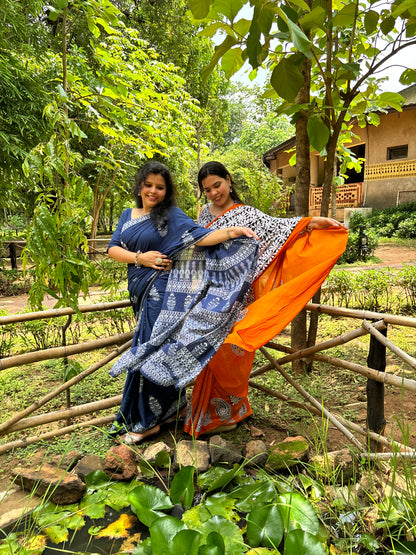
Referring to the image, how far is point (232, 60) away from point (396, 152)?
45.9ft

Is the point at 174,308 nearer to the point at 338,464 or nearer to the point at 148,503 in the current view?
the point at 148,503

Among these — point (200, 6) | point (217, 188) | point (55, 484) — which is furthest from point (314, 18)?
point (55, 484)

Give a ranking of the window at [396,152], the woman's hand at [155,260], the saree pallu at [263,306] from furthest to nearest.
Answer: the window at [396,152] < the woman's hand at [155,260] < the saree pallu at [263,306]

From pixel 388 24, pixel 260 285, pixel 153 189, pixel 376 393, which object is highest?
pixel 388 24

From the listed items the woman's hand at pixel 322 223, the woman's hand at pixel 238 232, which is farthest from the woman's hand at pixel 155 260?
the woman's hand at pixel 322 223

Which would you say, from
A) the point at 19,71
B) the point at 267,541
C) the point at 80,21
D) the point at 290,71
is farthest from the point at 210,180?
the point at 80,21

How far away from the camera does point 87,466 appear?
5.91 feet

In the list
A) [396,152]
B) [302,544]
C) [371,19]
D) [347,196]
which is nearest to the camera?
[302,544]

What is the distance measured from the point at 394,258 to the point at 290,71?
8.25 meters

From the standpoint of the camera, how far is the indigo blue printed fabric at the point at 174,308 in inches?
78.8

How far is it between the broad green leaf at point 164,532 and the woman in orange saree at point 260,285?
0.78 m

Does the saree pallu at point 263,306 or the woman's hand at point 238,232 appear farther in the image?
the woman's hand at point 238,232

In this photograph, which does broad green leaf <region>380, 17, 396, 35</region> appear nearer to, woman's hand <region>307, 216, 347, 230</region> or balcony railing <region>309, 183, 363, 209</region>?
woman's hand <region>307, 216, 347, 230</region>

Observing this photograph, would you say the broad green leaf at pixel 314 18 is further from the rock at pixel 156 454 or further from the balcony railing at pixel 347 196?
the balcony railing at pixel 347 196
